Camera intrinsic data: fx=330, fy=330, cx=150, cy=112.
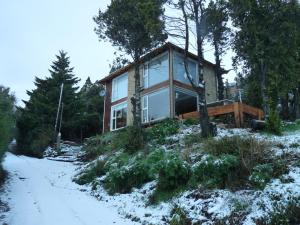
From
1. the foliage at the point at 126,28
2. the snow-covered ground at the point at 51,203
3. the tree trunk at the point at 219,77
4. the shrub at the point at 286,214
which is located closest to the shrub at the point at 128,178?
the snow-covered ground at the point at 51,203

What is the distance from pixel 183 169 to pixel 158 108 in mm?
12435

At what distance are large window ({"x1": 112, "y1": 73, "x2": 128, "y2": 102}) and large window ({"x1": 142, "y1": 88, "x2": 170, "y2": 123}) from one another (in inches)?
119

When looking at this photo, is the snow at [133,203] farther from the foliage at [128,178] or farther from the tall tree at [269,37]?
the tall tree at [269,37]

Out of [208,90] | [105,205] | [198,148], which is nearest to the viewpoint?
[105,205]

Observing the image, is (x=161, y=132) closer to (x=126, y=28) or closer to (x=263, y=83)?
(x=263, y=83)

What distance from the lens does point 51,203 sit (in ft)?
32.0

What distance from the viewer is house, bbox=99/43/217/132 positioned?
2084cm

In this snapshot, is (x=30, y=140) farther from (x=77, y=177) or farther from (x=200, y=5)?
(x=200, y=5)

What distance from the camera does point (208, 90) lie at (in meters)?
23.2

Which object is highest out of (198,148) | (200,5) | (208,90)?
(200,5)

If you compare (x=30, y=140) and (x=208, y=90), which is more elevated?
(x=208, y=90)

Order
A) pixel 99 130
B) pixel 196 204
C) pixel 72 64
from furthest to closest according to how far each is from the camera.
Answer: pixel 72 64
pixel 99 130
pixel 196 204

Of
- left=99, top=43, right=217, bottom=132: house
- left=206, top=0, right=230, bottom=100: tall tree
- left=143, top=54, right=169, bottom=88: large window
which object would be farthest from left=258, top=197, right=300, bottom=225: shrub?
left=143, top=54, right=169, bottom=88: large window

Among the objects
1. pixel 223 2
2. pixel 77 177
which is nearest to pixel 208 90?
pixel 223 2
